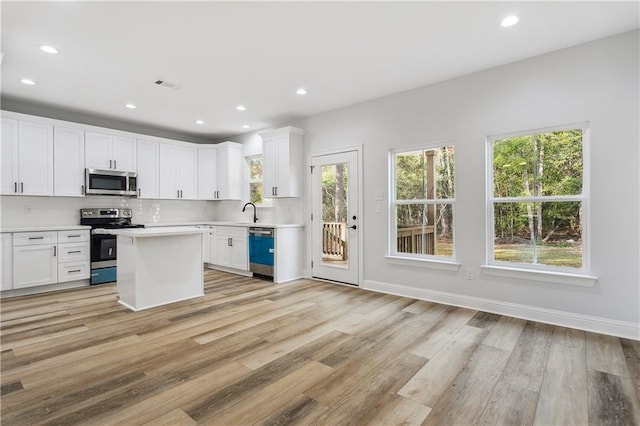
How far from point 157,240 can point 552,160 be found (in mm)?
4528

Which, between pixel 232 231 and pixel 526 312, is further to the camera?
pixel 232 231

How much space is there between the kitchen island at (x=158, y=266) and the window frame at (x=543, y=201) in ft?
11.7

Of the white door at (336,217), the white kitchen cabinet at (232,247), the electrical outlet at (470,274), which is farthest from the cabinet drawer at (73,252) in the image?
the electrical outlet at (470,274)

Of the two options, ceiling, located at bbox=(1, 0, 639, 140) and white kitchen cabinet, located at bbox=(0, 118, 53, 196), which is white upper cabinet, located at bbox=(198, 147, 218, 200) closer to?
ceiling, located at bbox=(1, 0, 639, 140)

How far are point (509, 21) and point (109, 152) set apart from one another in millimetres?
5854

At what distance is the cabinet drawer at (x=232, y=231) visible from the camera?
577 cm

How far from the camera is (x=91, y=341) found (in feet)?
9.49

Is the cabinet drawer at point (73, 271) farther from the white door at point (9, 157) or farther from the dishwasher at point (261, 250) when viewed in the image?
the dishwasher at point (261, 250)

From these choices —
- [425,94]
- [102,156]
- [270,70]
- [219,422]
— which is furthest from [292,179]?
[219,422]

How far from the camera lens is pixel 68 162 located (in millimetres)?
5004

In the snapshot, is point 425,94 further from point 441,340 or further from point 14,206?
point 14,206

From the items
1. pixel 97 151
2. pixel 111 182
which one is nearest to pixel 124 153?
pixel 97 151

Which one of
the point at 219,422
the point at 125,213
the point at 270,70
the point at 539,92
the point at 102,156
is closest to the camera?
the point at 219,422

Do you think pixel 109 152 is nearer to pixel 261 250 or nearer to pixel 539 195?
pixel 261 250
